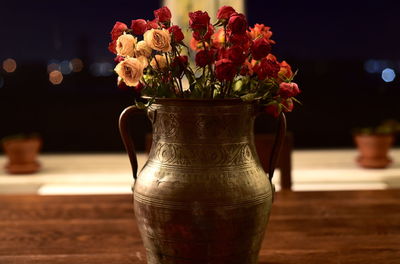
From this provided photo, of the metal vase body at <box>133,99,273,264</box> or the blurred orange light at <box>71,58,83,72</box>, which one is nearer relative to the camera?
the metal vase body at <box>133,99,273,264</box>

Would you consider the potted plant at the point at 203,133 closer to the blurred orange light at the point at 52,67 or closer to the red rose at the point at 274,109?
the red rose at the point at 274,109

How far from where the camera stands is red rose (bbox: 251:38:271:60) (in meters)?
0.82

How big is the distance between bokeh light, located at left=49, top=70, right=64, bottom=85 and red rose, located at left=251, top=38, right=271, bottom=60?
565 centimetres

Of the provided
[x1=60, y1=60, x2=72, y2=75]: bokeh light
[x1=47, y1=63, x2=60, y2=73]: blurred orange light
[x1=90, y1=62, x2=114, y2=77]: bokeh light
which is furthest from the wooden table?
[x1=47, y1=63, x2=60, y2=73]: blurred orange light

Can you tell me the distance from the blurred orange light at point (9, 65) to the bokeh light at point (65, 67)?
0.59 m

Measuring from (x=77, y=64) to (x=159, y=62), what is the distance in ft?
19.7

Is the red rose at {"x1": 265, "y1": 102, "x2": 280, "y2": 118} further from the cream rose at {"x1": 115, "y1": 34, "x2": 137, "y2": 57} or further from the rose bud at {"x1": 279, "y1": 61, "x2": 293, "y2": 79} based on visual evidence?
the cream rose at {"x1": 115, "y1": 34, "x2": 137, "y2": 57}

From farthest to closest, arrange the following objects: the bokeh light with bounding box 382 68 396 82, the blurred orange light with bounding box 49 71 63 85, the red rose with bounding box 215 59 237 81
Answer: the bokeh light with bounding box 382 68 396 82, the blurred orange light with bounding box 49 71 63 85, the red rose with bounding box 215 59 237 81

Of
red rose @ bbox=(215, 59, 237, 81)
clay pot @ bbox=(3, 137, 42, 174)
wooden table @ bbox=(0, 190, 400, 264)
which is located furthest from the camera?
clay pot @ bbox=(3, 137, 42, 174)

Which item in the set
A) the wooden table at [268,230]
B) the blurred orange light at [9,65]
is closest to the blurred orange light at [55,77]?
the blurred orange light at [9,65]

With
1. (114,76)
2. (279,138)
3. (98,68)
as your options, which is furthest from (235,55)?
(98,68)

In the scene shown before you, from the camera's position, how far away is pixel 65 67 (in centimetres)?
655

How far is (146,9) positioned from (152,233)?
21.4 feet

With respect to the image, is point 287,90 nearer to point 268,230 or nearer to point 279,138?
point 279,138
